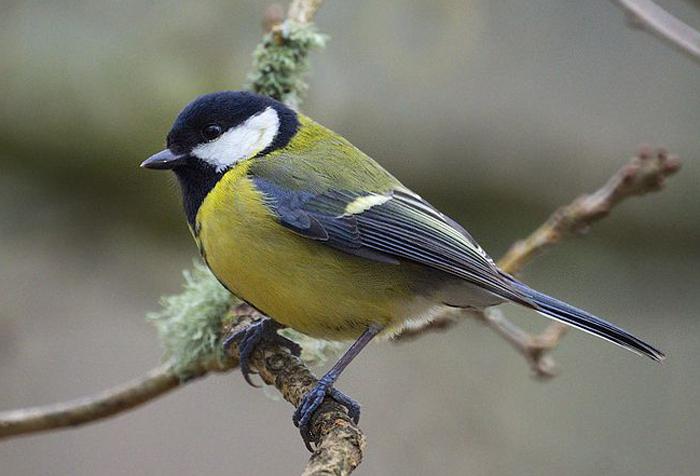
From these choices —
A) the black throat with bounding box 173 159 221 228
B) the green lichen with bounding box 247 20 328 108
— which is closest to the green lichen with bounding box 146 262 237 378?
the black throat with bounding box 173 159 221 228

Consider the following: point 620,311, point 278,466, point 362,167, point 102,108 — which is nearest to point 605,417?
point 620,311

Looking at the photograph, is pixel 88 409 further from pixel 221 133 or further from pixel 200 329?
pixel 221 133

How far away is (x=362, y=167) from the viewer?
6.90 feet

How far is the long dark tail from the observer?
1829 millimetres

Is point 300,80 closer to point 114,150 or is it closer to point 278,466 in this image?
point 114,150

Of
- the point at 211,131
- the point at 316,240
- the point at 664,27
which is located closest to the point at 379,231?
the point at 316,240

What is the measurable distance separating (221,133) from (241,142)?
1.9 inches

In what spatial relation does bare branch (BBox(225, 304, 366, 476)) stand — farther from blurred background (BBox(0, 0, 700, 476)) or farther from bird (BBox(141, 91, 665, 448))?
blurred background (BBox(0, 0, 700, 476))

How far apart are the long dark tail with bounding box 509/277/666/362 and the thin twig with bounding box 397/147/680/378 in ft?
0.56

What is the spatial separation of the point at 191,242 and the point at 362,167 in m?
1.23

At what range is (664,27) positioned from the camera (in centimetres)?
196

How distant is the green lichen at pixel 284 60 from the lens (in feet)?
7.34

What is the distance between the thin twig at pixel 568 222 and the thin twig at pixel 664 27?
22 cm

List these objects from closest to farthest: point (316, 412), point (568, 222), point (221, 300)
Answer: point (316, 412)
point (568, 222)
point (221, 300)
